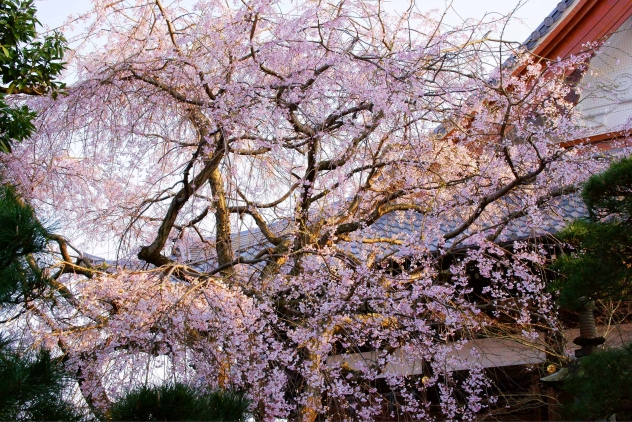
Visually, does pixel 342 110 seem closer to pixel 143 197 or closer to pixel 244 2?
pixel 244 2

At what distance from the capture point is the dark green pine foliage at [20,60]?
4070 mm

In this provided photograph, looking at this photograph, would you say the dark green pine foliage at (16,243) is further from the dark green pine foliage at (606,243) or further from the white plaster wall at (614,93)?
the white plaster wall at (614,93)

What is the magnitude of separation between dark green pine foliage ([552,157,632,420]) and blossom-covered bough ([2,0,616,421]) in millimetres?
927

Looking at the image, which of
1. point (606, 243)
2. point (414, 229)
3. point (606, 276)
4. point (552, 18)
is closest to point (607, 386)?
point (606, 276)

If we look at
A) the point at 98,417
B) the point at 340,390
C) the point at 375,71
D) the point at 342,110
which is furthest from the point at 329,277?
the point at 98,417

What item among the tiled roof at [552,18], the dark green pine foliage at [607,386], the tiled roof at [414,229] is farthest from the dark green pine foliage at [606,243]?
the tiled roof at [552,18]

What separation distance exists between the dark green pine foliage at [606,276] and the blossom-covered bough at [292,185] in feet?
3.04

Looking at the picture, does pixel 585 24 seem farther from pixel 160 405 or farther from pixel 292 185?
pixel 160 405

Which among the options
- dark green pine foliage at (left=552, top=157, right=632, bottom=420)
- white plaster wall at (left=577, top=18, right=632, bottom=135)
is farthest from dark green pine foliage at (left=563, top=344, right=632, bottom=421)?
white plaster wall at (left=577, top=18, right=632, bottom=135)

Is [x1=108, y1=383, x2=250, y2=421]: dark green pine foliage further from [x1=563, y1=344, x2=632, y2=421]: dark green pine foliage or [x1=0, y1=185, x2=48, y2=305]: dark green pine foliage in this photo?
[x1=563, y1=344, x2=632, y2=421]: dark green pine foliage

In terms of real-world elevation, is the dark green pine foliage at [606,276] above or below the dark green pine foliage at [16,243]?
below

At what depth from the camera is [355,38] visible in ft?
17.3

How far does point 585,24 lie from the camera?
7.89 meters

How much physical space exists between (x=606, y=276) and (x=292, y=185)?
272cm
